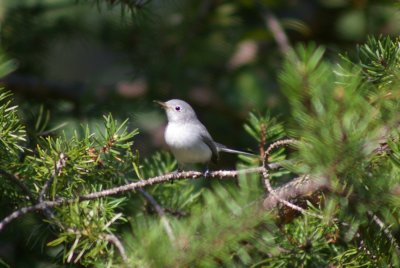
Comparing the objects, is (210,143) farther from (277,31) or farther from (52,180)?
(52,180)

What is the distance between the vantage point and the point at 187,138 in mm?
2543

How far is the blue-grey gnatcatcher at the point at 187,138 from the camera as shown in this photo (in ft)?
8.19

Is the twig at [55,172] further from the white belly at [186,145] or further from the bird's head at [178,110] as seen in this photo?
the bird's head at [178,110]

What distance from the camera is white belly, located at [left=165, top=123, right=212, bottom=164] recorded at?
2.48 m

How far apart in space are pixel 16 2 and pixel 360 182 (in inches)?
90.2

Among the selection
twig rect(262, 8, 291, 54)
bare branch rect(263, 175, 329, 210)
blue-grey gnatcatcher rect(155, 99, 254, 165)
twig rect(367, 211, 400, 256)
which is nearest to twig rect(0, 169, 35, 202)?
bare branch rect(263, 175, 329, 210)

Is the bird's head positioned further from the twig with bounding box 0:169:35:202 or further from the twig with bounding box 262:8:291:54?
the twig with bounding box 0:169:35:202

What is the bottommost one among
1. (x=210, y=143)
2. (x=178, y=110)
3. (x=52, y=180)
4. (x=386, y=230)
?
(x=210, y=143)

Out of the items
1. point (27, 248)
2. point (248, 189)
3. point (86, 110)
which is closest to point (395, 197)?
point (248, 189)

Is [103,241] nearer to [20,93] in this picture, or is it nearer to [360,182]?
[360,182]

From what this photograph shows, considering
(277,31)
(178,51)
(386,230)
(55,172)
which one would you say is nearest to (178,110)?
(178,51)

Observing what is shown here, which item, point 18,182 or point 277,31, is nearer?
point 18,182

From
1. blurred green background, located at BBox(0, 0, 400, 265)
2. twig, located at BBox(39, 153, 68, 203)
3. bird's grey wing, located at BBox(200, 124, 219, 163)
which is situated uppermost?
twig, located at BBox(39, 153, 68, 203)

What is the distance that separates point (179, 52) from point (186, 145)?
575 millimetres
